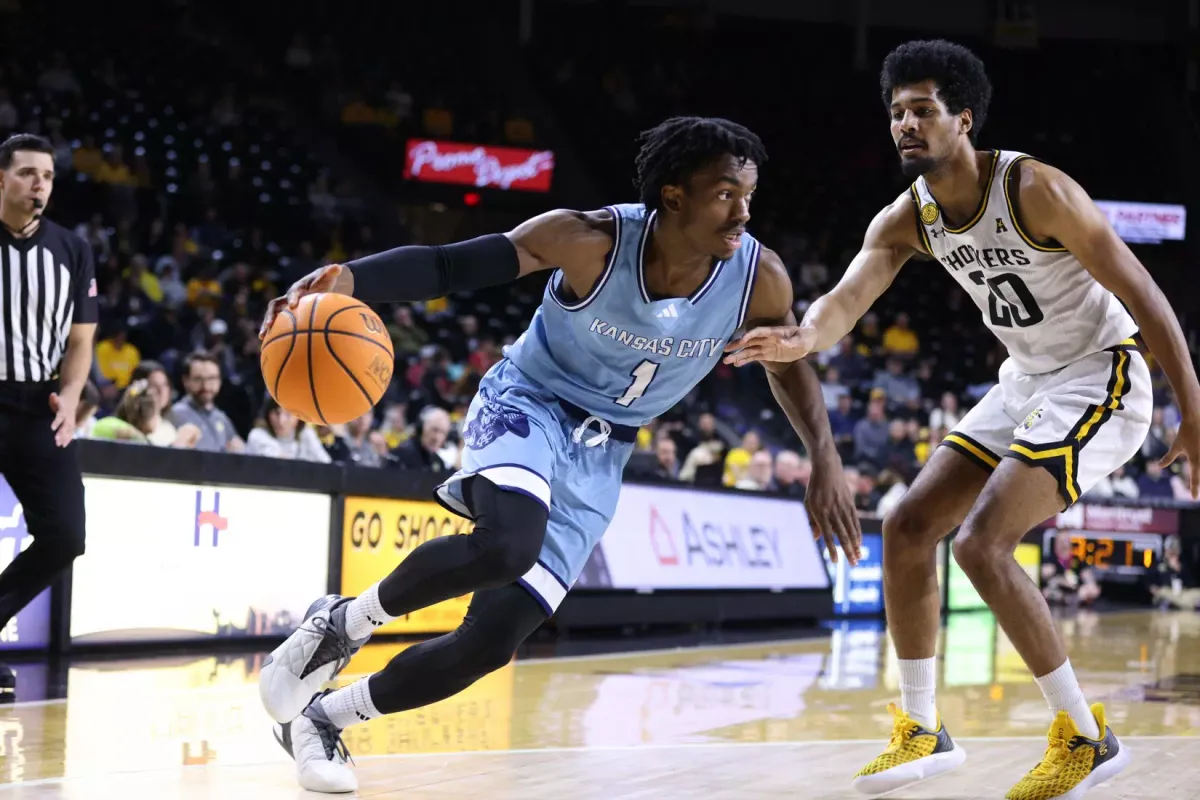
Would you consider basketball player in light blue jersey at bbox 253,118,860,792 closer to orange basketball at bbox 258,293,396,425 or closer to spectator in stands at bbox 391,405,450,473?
orange basketball at bbox 258,293,396,425

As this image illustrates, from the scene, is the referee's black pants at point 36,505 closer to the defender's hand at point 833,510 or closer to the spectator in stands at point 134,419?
the spectator in stands at point 134,419

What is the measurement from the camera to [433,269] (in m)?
3.64

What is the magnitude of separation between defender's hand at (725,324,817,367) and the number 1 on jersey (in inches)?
10.7

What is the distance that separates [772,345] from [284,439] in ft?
19.6

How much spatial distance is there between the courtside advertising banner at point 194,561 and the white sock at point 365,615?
3661 mm

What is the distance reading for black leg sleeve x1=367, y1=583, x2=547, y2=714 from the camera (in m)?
3.65

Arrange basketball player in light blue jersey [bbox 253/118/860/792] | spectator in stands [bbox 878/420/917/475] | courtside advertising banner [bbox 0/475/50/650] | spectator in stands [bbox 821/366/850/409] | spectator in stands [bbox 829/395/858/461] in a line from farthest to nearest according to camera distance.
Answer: spectator in stands [bbox 821/366/850/409], spectator in stands [bbox 829/395/858/461], spectator in stands [bbox 878/420/917/475], courtside advertising banner [bbox 0/475/50/650], basketball player in light blue jersey [bbox 253/118/860/792]

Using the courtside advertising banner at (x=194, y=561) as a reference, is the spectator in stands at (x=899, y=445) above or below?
above

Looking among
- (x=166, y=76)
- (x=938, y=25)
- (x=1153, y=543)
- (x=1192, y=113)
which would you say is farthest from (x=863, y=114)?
(x=166, y=76)

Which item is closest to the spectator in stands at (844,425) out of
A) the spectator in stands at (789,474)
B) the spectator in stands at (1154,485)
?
the spectator in stands at (789,474)

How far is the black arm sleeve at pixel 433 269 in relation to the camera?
3.57m

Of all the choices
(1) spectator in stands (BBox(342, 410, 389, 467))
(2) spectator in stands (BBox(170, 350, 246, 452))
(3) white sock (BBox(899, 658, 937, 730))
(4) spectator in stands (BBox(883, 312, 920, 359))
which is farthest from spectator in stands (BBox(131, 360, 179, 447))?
(4) spectator in stands (BBox(883, 312, 920, 359))

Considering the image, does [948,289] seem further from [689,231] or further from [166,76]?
[689,231]

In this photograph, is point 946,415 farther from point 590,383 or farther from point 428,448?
point 590,383
